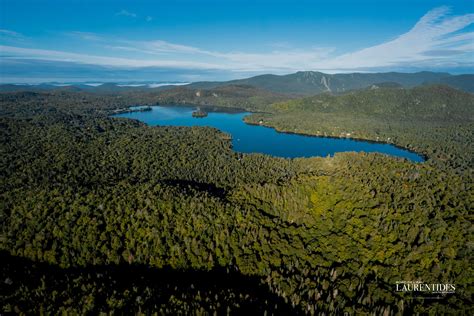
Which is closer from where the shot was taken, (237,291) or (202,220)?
(237,291)

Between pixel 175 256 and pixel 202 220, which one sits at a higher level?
pixel 202 220

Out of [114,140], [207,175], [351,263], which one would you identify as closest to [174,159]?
[207,175]

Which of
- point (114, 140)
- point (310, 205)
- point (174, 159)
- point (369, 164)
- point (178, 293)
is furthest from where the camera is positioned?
point (114, 140)

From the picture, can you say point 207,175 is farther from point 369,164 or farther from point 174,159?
point 369,164

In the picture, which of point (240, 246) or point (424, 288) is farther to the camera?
point (240, 246)

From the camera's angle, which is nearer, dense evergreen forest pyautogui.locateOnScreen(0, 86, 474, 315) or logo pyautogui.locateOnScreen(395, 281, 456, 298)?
dense evergreen forest pyautogui.locateOnScreen(0, 86, 474, 315)

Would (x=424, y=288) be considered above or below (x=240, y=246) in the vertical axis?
below

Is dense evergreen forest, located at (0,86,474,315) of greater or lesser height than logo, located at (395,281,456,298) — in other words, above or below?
above

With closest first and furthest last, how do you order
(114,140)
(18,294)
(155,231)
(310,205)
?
(18,294) → (155,231) → (310,205) → (114,140)

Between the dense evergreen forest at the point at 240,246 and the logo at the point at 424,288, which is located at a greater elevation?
the dense evergreen forest at the point at 240,246

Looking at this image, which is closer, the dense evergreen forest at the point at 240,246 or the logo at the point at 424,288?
the dense evergreen forest at the point at 240,246
